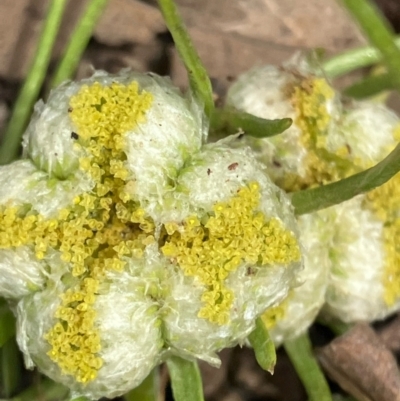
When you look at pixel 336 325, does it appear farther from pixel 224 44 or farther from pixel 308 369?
pixel 224 44

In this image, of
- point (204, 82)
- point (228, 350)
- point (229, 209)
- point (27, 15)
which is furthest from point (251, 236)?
point (27, 15)

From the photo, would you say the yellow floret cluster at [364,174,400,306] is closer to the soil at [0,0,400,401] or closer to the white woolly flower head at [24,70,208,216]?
the soil at [0,0,400,401]

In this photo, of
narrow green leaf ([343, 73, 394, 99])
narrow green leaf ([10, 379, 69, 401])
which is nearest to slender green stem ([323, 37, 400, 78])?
narrow green leaf ([343, 73, 394, 99])

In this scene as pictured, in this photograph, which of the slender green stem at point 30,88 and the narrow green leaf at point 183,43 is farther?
Result: the slender green stem at point 30,88

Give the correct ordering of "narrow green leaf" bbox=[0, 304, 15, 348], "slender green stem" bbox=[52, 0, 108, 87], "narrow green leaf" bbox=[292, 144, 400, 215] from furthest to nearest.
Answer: "slender green stem" bbox=[52, 0, 108, 87], "narrow green leaf" bbox=[0, 304, 15, 348], "narrow green leaf" bbox=[292, 144, 400, 215]

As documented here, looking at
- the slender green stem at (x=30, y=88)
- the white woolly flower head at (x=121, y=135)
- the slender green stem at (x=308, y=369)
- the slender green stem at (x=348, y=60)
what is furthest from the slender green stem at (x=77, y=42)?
the slender green stem at (x=308, y=369)

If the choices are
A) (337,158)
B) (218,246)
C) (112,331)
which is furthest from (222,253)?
(337,158)

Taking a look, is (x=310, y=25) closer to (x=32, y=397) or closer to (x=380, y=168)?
→ (x=380, y=168)

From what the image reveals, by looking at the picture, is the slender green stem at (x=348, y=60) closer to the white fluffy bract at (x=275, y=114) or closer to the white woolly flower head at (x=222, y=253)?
the white fluffy bract at (x=275, y=114)
